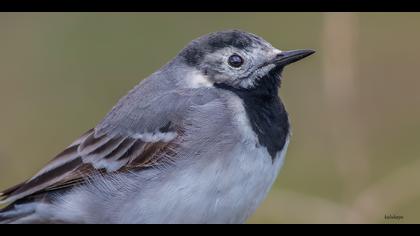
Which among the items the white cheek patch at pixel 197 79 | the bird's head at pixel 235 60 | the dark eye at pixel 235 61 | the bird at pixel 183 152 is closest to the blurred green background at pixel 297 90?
the bird at pixel 183 152

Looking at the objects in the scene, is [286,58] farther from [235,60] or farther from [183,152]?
[183,152]

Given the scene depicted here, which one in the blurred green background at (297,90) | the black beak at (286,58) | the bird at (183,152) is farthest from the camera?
the blurred green background at (297,90)

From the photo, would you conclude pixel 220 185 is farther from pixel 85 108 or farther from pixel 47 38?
pixel 47 38

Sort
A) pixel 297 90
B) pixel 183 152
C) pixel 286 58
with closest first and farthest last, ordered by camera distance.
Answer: pixel 183 152 < pixel 286 58 < pixel 297 90

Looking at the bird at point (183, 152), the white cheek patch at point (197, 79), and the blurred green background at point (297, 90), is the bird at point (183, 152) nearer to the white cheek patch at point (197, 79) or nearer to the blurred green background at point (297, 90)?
the white cheek patch at point (197, 79)

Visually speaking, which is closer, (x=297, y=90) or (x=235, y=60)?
(x=235, y=60)

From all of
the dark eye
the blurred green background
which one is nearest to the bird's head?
the dark eye

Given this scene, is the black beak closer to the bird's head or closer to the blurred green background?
the bird's head

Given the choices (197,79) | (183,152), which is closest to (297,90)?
(197,79)
